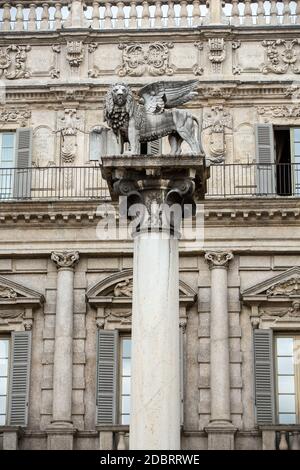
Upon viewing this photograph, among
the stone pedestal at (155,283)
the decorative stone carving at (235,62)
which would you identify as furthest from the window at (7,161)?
the stone pedestal at (155,283)

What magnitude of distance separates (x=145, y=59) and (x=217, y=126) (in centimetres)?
284

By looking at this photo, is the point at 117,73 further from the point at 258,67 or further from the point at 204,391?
the point at 204,391

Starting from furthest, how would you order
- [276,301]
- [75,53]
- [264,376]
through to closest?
[75,53], [276,301], [264,376]

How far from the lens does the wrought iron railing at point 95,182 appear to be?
Result: 28641 millimetres

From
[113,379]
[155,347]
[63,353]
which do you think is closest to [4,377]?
[63,353]

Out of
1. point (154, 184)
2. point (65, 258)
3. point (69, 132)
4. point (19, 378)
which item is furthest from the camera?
point (69, 132)

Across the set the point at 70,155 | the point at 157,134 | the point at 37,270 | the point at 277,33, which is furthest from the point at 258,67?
the point at 157,134

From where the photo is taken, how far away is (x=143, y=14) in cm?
3044

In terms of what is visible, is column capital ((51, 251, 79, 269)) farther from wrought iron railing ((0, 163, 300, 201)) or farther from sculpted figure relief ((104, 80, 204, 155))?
sculpted figure relief ((104, 80, 204, 155))

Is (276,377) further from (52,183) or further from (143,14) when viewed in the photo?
(143,14)

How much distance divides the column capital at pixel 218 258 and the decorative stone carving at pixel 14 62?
7339 millimetres

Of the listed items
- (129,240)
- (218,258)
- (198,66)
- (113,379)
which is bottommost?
(113,379)

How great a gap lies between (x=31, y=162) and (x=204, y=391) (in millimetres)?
7739

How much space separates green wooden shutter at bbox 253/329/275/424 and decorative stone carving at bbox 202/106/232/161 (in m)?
5.12
